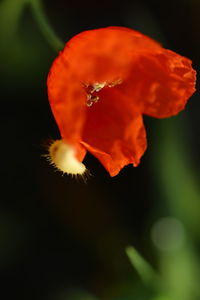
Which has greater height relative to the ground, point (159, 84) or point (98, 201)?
point (159, 84)

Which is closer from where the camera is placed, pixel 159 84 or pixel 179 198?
pixel 159 84

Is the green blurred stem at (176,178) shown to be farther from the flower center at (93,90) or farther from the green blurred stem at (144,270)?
the flower center at (93,90)

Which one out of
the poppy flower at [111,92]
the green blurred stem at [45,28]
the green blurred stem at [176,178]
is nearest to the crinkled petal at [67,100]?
the poppy flower at [111,92]

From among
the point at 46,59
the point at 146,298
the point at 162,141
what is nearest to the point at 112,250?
the point at 146,298

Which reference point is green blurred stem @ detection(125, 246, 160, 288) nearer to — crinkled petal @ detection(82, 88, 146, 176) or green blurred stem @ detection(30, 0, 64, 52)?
crinkled petal @ detection(82, 88, 146, 176)

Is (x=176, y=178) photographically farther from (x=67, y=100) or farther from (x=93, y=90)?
(x=67, y=100)

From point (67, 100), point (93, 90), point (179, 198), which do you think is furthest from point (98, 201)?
point (67, 100)

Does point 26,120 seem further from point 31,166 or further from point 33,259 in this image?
point 33,259

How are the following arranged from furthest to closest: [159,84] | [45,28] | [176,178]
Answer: [176,178], [45,28], [159,84]
